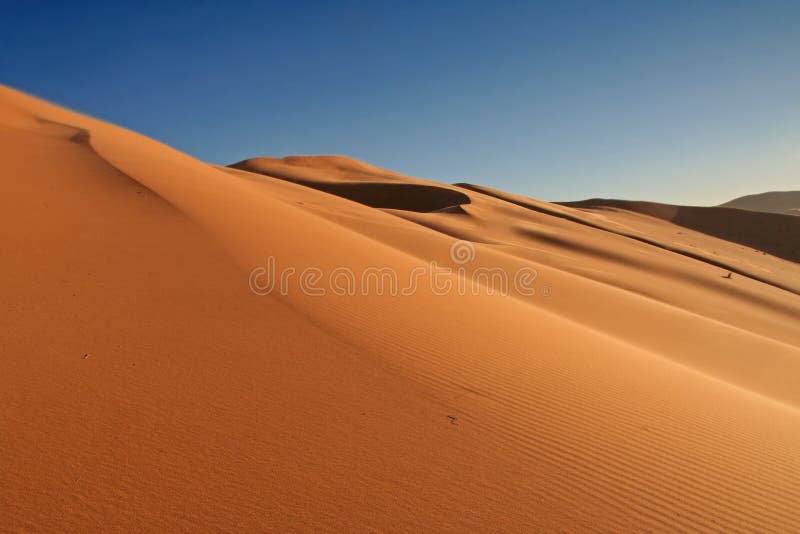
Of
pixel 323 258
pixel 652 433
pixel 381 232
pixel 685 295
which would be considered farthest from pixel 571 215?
pixel 652 433

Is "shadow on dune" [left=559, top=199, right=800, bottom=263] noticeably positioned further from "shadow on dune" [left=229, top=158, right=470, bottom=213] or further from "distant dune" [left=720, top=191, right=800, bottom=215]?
"distant dune" [left=720, top=191, right=800, bottom=215]

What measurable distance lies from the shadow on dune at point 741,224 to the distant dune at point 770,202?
52890mm

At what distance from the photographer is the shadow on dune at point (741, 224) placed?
1423 inches

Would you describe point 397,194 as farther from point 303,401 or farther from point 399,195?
point 303,401

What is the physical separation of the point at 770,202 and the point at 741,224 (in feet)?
230

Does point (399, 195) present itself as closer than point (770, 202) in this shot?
Yes

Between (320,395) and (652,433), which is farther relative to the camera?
(652,433)

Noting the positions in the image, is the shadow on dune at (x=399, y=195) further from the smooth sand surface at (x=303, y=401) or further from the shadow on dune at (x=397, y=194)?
the smooth sand surface at (x=303, y=401)

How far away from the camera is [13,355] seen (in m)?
2.91

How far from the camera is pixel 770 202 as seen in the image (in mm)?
93938

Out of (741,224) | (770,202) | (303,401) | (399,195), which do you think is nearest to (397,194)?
(399,195)

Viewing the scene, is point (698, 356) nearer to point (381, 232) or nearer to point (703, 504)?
point (703, 504)

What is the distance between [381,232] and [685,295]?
9.25 metres

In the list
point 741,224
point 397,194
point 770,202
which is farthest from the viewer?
point 770,202
